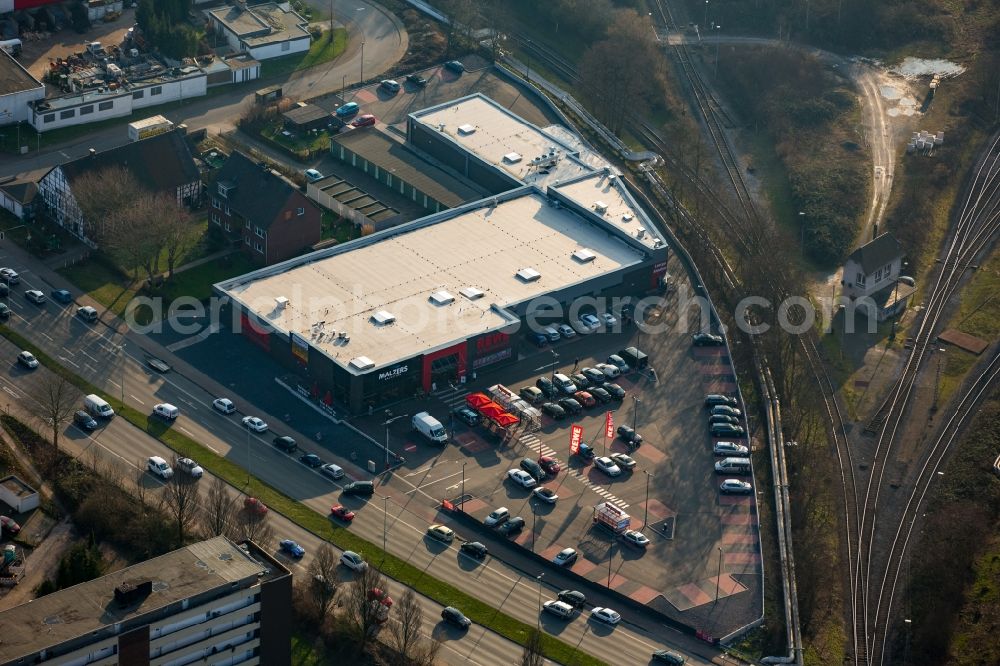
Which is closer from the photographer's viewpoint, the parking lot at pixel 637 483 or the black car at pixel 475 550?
the parking lot at pixel 637 483

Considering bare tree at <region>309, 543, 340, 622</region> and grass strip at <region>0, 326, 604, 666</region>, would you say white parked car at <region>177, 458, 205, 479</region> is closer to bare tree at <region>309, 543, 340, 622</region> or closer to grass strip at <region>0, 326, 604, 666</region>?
grass strip at <region>0, 326, 604, 666</region>

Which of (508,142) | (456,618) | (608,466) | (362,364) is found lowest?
(456,618)

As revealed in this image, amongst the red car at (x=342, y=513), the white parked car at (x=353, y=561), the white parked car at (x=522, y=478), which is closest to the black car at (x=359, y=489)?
the red car at (x=342, y=513)

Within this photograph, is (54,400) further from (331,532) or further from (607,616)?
(607,616)

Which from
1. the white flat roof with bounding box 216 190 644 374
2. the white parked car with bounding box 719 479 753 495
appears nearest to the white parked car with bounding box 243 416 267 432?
the white flat roof with bounding box 216 190 644 374

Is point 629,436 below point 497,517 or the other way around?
the other way around

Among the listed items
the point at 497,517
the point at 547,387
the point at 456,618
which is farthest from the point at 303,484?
the point at 547,387

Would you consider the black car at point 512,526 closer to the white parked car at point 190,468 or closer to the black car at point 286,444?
the black car at point 286,444
